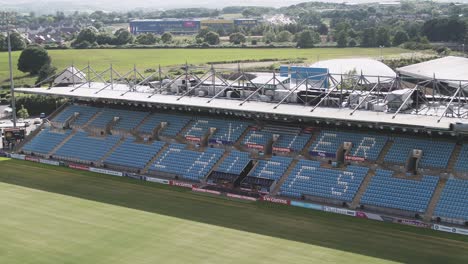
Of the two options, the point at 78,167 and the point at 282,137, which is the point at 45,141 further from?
the point at 282,137

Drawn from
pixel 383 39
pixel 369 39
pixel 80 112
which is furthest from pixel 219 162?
pixel 383 39

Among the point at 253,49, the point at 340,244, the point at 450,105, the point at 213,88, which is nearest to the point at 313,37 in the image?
the point at 253,49

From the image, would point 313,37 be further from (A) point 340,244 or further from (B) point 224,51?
(A) point 340,244

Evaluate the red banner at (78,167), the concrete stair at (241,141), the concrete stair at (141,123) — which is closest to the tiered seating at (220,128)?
the concrete stair at (241,141)

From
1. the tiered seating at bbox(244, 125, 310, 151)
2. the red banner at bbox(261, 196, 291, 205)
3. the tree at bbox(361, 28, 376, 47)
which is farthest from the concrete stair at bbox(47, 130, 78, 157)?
the tree at bbox(361, 28, 376, 47)

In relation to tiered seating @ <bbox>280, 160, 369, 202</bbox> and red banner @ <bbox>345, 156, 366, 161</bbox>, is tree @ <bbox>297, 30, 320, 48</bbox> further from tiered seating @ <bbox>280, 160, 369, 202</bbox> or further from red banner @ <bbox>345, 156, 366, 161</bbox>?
red banner @ <bbox>345, 156, 366, 161</bbox>
